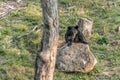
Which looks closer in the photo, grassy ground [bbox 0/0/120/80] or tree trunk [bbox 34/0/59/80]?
tree trunk [bbox 34/0/59/80]

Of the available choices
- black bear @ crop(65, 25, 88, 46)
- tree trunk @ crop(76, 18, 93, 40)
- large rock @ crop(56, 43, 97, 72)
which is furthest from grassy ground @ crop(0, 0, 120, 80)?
black bear @ crop(65, 25, 88, 46)

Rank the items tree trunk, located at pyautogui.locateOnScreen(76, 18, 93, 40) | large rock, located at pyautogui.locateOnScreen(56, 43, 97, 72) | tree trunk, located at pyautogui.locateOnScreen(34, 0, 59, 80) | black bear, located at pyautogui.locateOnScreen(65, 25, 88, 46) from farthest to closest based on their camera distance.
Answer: tree trunk, located at pyautogui.locateOnScreen(76, 18, 93, 40) → black bear, located at pyautogui.locateOnScreen(65, 25, 88, 46) → large rock, located at pyautogui.locateOnScreen(56, 43, 97, 72) → tree trunk, located at pyautogui.locateOnScreen(34, 0, 59, 80)

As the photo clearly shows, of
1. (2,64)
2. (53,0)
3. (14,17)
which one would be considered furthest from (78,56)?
(14,17)

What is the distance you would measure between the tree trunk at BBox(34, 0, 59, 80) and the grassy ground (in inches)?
51.9

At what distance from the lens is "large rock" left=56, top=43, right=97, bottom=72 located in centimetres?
757

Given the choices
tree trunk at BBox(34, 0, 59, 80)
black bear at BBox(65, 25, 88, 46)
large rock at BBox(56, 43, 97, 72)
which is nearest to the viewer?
tree trunk at BBox(34, 0, 59, 80)

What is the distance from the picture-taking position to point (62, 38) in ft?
30.9

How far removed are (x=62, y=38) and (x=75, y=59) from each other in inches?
74.3

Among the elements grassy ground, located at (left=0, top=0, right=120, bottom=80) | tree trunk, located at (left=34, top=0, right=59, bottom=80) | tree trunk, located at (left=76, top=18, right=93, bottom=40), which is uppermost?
tree trunk, located at (left=34, top=0, right=59, bottom=80)

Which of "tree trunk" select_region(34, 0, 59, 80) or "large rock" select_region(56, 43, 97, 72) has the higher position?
"tree trunk" select_region(34, 0, 59, 80)

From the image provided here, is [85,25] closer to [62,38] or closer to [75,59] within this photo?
[62,38]

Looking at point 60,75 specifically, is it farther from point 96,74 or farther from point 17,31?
point 17,31

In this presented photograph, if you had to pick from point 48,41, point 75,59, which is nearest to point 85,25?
point 75,59

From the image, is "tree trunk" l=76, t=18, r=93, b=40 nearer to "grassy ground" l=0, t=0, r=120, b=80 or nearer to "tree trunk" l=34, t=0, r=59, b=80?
"grassy ground" l=0, t=0, r=120, b=80
